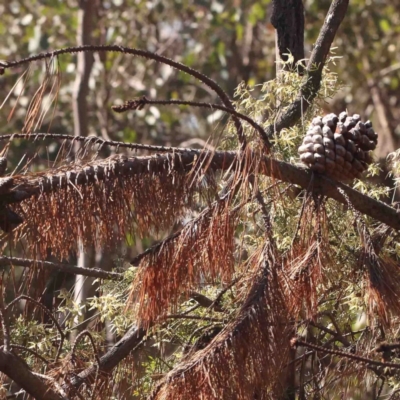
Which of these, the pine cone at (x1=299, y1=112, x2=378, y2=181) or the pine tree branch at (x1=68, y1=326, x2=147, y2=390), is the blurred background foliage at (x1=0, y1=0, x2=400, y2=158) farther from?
the pine cone at (x1=299, y1=112, x2=378, y2=181)

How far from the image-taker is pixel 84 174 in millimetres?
1200

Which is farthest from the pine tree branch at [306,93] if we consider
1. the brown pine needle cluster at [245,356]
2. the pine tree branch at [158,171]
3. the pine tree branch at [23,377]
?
the pine tree branch at [23,377]

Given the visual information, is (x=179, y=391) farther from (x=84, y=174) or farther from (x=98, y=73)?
(x=98, y=73)

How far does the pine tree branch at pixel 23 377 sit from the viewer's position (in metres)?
1.17

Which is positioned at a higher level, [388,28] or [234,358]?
[388,28]

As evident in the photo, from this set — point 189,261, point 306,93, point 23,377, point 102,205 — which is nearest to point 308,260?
point 189,261

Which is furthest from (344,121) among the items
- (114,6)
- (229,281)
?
(114,6)

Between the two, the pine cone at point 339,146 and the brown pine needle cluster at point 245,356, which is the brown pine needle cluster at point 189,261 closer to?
the brown pine needle cluster at point 245,356

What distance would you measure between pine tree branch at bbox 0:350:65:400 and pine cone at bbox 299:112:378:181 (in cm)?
50

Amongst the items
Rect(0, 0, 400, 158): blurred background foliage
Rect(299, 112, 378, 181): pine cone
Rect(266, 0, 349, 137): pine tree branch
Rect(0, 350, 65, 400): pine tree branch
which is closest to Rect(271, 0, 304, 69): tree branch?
Rect(266, 0, 349, 137): pine tree branch

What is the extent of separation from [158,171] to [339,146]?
30 cm

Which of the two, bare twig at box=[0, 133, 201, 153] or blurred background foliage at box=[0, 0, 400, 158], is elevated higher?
blurred background foliage at box=[0, 0, 400, 158]

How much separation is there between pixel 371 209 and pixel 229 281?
0.25 m

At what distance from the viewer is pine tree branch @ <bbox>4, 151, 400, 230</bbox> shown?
1.16 metres
